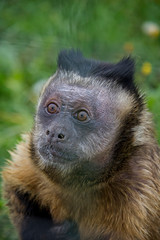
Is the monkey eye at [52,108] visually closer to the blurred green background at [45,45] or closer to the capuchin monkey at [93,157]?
the capuchin monkey at [93,157]

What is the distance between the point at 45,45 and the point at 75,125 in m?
3.22

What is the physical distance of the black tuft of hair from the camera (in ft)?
14.4

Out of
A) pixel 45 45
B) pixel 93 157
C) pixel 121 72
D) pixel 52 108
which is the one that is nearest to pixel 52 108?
pixel 52 108

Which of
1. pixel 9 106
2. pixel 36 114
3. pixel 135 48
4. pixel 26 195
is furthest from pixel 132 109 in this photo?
pixel 135 48

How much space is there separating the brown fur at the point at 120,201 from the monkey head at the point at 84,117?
0.17m

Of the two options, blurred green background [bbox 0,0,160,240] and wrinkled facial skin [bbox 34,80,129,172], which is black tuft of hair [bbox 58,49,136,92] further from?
blurred green background [bbox 0,0,160,240]

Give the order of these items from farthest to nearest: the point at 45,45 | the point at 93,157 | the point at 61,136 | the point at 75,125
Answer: the point at 45,45, the point at 93,157, the point at 75,125, the point at 61,136

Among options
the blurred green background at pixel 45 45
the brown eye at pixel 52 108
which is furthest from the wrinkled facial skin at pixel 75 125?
the blurred green background at pixel 45 45

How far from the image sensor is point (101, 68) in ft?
14.6

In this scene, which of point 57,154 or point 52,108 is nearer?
point 57,154

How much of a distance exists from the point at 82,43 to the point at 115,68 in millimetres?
648

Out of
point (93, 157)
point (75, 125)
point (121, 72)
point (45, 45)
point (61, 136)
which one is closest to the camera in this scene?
point (61, 136)

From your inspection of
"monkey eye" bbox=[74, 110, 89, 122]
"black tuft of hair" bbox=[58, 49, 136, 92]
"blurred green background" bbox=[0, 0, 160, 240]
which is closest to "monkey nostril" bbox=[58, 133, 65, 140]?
"monkey eye" bbox=[74, 110, 89, 122]

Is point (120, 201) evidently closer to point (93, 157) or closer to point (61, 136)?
point (93, 157)
